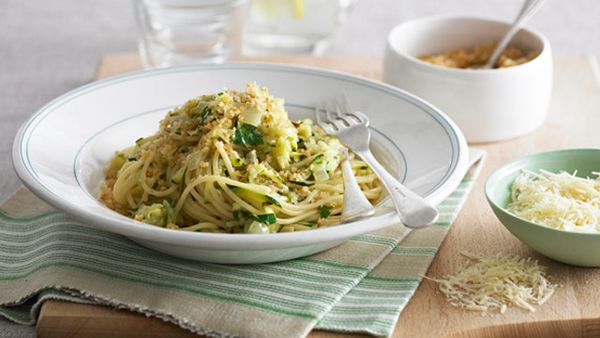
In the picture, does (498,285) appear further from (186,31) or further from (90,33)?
(90,33)

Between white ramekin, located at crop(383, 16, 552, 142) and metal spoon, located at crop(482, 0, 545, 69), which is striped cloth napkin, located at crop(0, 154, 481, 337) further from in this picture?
metal spoon, located at crop(482, 0, 545, 69)

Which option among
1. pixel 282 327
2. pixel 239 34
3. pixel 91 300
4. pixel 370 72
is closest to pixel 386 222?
pixel 282 327

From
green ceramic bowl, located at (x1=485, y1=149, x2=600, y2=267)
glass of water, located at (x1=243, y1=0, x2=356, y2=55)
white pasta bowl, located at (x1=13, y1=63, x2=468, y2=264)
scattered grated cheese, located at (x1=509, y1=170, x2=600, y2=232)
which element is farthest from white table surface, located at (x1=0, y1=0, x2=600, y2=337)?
scattered grated cheese, located at (x1=509, y1=170, x2=600, y2=232)

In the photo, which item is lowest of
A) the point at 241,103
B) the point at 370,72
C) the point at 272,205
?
the point at 370,72

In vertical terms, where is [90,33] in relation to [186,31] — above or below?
below

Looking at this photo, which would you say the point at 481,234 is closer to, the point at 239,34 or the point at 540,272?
the point at 540,272

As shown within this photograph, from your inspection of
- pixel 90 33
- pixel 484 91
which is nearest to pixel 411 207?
pixel 484 91
